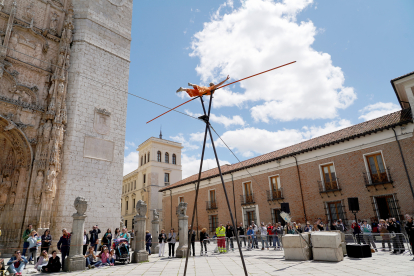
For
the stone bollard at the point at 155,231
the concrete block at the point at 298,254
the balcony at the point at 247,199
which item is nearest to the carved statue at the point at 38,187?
the stone bollard at the point at 155,231

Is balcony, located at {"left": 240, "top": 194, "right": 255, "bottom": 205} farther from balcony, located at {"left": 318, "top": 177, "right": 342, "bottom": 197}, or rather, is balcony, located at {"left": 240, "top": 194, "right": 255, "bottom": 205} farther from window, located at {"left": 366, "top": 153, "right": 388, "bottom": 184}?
window, located at {"left": 366, "top": 153, "right": 388, "bottom": 184}

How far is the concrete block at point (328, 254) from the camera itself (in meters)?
8.02

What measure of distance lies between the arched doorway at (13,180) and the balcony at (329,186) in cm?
1845

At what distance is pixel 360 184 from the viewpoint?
17.1 m

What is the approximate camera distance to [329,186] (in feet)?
60.7

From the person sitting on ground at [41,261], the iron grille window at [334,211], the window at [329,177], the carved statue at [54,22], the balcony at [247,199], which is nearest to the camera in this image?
the person sitting on ground at [41,261]

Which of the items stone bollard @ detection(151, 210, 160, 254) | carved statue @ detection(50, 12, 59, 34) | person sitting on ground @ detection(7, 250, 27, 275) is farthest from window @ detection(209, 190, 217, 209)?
carved statue @ detection(50, 12, 59, 34)

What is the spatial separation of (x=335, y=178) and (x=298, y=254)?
11668 millimetres

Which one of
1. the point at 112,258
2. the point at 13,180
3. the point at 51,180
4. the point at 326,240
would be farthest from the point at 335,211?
the point at 13,180

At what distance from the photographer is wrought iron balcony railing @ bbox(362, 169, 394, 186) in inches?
627

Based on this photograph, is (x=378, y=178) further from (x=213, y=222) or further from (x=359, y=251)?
(x=213, y=222)

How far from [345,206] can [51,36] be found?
2174 cm

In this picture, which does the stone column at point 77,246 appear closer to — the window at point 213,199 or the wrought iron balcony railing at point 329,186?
the wrought iron balcony railing at point 329,186

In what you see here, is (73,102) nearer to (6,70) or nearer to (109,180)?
(6,70)
